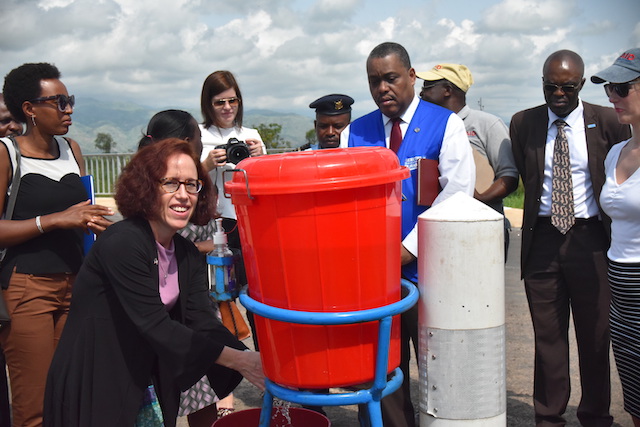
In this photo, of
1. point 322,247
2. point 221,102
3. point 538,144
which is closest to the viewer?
point 322,247

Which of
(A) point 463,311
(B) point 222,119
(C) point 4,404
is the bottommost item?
(C) point 4,404

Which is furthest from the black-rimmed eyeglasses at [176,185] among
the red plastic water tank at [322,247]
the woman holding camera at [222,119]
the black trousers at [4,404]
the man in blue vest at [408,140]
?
the black trousers at [4,404]

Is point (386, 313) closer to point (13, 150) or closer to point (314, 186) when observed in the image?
point (314, 186)

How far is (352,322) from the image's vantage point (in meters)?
2.06

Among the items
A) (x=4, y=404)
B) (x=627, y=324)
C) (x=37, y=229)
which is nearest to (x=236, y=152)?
(x=37, y=229)

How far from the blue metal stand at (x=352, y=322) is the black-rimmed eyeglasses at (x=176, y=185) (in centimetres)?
60

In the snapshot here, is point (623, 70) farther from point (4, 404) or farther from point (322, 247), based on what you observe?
point (4, 404)

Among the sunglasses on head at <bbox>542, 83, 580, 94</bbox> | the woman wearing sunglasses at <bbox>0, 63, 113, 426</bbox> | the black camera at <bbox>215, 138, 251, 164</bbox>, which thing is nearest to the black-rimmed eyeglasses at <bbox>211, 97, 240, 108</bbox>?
the black camera at <bbox>215, 138, 251, 164</bbox>

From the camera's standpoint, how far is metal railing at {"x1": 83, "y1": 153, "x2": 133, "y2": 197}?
16781mm

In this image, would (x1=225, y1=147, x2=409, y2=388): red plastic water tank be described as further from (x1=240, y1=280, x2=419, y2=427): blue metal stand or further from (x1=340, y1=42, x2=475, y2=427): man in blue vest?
(x1=340, y1=42, x2=475, y2=427): man in blue vest

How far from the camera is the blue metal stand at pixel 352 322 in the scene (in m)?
2.05

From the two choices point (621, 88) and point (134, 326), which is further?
point (621, 88)

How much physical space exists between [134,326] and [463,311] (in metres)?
1.29

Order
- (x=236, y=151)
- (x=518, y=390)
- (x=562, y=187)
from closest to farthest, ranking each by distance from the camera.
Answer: (x=562, y=187), (x=236, y=151), (x=518, y=390)
